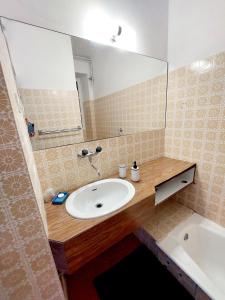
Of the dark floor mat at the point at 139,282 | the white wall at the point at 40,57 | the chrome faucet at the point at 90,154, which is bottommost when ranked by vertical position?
the dark floor mat at the point at 139,282

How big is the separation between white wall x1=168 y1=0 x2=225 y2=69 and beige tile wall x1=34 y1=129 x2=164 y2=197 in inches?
30.3

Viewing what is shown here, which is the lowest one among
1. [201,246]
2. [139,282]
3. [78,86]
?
[139,282]

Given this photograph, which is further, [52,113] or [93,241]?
[52,113]

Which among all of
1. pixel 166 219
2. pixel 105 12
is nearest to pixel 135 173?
pixel 166 219

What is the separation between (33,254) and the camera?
2.01 ft

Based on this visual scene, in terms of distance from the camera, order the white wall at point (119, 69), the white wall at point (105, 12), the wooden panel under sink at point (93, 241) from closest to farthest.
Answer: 1. the wooden panel under sink at point (93, 241)
2. the white wall at point (105, 12)
3. the white wall at point (119, 69)

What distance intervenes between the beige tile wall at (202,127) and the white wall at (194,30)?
0.09 m

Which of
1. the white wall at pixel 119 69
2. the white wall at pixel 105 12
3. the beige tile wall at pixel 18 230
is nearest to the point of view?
the beige tile wall at pixel 18 230

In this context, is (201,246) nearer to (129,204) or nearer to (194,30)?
(129,204)

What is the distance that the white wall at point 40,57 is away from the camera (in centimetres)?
84

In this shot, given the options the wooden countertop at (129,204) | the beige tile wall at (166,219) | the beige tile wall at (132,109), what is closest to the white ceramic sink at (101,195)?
the wooden countertop at (129,204)

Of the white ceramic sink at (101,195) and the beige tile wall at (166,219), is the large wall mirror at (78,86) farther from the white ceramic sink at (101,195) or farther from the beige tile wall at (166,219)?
the beige tile wall at (166,219)

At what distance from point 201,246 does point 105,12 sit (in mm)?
2188

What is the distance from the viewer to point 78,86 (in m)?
1.09
